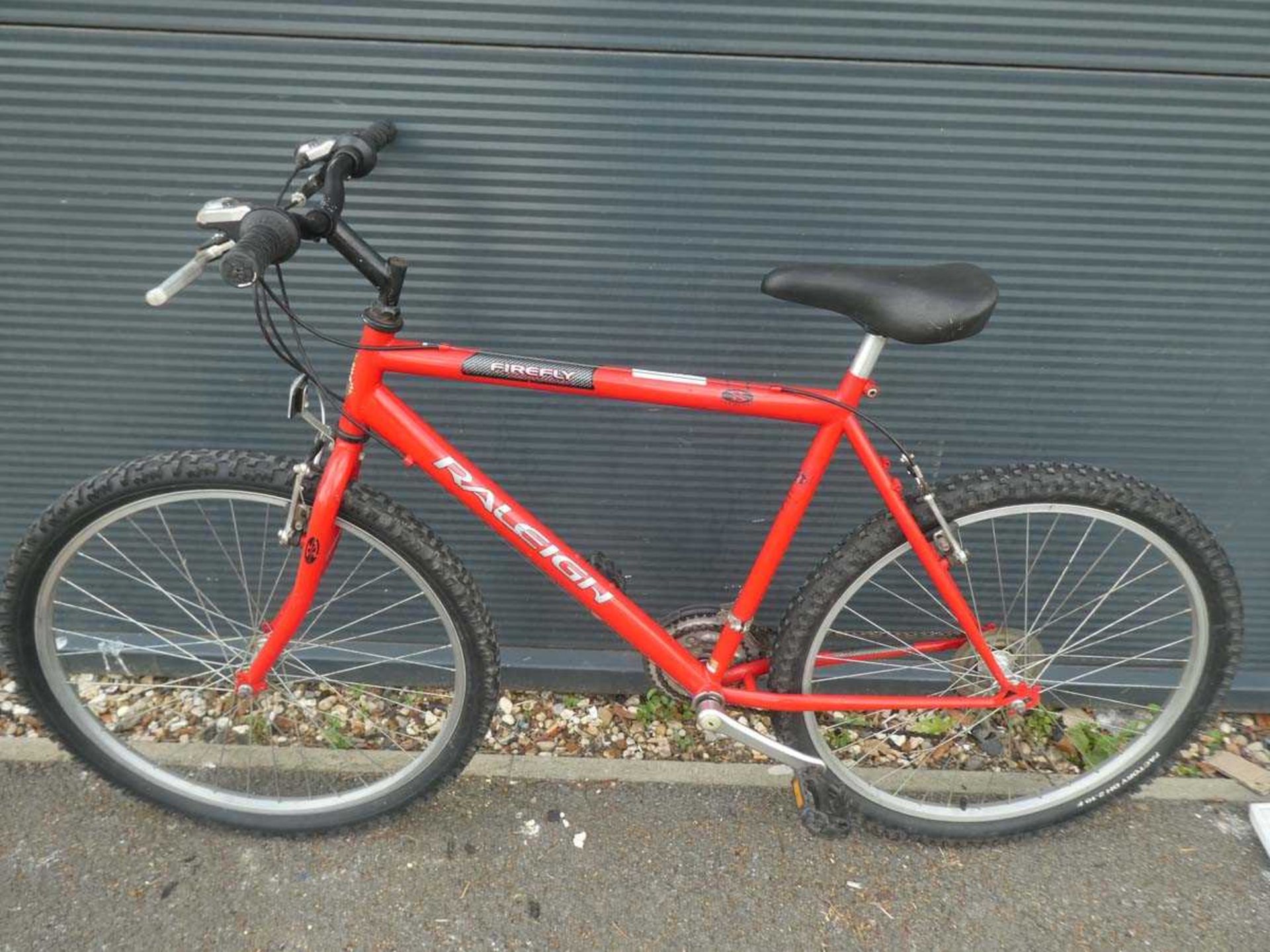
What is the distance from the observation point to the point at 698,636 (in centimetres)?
219

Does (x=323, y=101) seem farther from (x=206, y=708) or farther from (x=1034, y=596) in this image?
(x=1034, y=596)

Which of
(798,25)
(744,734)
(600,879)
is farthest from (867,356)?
(600,879)

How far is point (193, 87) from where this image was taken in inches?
76.8

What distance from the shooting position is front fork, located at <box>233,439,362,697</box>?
1790 millimetres

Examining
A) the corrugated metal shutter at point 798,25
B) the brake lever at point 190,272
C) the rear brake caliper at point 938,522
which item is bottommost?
the rear brake caliper at point 938,522

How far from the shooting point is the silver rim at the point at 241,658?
2.38m

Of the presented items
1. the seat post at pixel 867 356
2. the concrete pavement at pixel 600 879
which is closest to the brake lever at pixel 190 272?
the seat post at pixel 867 356

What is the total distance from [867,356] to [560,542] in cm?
80

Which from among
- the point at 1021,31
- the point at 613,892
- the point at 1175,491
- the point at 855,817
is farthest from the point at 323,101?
the point at 1175,491

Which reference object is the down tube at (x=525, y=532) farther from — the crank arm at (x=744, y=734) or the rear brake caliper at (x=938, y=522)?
the rear brake caliper at (x=938, y=522)

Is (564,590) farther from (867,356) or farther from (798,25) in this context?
(798,25)

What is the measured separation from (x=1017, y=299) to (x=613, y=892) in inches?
71.9

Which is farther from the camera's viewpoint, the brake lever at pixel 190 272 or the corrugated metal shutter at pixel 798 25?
the corrugated metal shutter at pixel 798 25

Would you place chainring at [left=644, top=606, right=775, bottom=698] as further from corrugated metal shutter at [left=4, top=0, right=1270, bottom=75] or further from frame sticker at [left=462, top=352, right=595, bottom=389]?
corrugated metal shutter at [left=4, top=0, right=1270, bottom=75]
